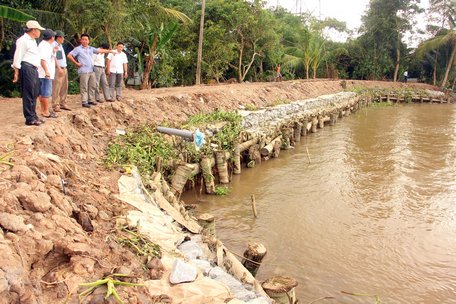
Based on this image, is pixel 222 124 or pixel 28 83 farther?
pixel 222 124

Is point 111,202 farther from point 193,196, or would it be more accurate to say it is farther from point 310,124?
point 310,124

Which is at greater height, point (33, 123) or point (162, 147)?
point (33, 123)

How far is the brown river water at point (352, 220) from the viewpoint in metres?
5.83

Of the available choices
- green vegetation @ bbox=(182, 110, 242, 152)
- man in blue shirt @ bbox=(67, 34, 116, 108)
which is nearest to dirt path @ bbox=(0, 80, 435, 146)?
man in blue shirt @ bbox=(67, 34, 116, 108)

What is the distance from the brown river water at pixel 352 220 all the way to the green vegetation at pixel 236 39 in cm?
681

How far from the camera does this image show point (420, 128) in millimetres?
19000

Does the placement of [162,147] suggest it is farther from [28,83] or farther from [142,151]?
[28,83]

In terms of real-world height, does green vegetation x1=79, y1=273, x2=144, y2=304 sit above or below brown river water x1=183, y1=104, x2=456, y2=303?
above

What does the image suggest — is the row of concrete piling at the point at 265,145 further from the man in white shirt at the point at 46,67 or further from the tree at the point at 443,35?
the tree at the point at 443,35

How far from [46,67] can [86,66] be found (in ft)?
5.89

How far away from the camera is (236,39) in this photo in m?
20.1

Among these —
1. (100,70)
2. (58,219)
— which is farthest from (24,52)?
(58,219)

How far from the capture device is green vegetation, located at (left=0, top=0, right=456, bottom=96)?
12312 mm

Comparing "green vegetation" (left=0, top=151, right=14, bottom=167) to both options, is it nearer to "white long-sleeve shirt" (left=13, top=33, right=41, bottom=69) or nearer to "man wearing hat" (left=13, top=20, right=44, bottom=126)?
"man wearing hat" (left=13, top=20, right=44, bottom=126)
